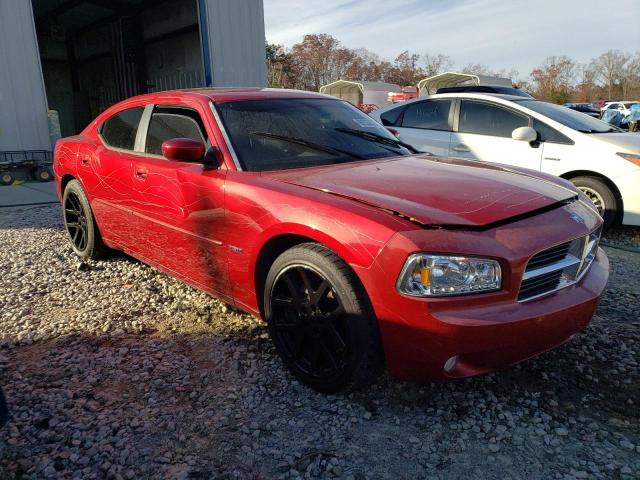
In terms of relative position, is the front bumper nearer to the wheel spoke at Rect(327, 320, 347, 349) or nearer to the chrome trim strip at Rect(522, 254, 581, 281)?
the chrome trim strip at Rect(522, 254, 581, 281)

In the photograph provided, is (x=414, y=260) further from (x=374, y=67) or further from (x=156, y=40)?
(x=374, y=67)

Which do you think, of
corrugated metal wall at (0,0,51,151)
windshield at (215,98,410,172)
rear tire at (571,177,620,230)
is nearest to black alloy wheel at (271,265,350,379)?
windshield at (215,98,410,172)

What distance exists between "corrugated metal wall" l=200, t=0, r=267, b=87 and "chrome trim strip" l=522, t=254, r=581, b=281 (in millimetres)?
9924

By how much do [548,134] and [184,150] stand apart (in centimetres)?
439

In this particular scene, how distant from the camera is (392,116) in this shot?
22.8 ft

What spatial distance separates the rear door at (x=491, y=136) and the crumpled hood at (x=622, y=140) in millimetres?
629

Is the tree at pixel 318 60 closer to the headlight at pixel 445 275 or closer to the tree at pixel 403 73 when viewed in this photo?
the tree at pixel 403 73

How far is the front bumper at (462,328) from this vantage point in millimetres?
1980

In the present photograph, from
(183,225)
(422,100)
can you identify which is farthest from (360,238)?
(422,100)

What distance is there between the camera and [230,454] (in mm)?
2057

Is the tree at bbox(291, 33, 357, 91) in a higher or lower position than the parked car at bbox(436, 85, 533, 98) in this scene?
higher

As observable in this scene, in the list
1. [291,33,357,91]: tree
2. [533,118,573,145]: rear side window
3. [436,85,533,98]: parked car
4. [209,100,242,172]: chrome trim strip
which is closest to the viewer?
[209,100,242,172]: chrome trim strip

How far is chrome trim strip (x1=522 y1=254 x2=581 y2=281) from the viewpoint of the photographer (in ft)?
6.93

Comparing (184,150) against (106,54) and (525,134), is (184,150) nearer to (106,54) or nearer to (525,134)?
(525,134)
